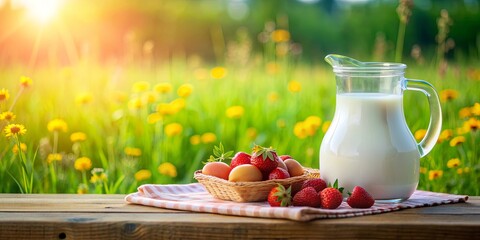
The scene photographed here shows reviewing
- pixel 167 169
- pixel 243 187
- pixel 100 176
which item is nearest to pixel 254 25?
pixel 167 169

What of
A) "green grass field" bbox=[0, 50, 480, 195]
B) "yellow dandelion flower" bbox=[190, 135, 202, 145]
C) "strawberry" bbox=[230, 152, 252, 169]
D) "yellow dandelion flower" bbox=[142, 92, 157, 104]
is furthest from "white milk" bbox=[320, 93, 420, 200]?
"yellow dandelion flower" bbox=[190, 135, 202, 145]

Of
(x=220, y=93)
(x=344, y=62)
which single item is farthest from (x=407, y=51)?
(x=344, y=62)

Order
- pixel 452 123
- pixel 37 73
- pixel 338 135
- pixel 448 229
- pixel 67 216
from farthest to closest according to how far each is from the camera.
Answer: pixel 37 73 → pixel 452 123 → pixel 338 135 → pixel 67 216 → pixel 448 229

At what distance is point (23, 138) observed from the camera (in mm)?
3293

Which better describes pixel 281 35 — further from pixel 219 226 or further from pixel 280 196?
pixel 219 226

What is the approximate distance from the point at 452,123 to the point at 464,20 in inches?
186

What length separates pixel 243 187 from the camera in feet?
5.85

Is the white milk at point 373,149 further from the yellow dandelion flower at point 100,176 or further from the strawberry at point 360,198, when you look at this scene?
the yellow dandelion flower at point 100,176

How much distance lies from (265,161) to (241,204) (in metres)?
0.12

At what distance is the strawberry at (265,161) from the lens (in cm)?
182

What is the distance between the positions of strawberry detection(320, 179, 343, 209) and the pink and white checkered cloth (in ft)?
0.06

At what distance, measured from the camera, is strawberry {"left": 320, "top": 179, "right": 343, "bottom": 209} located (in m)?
1.73

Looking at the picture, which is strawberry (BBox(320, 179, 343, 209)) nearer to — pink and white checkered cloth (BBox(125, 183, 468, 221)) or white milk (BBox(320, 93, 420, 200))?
pink and white checkered cloth (BBox(125, 183, 468, 221))

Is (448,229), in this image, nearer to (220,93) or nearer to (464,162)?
(464,162)
